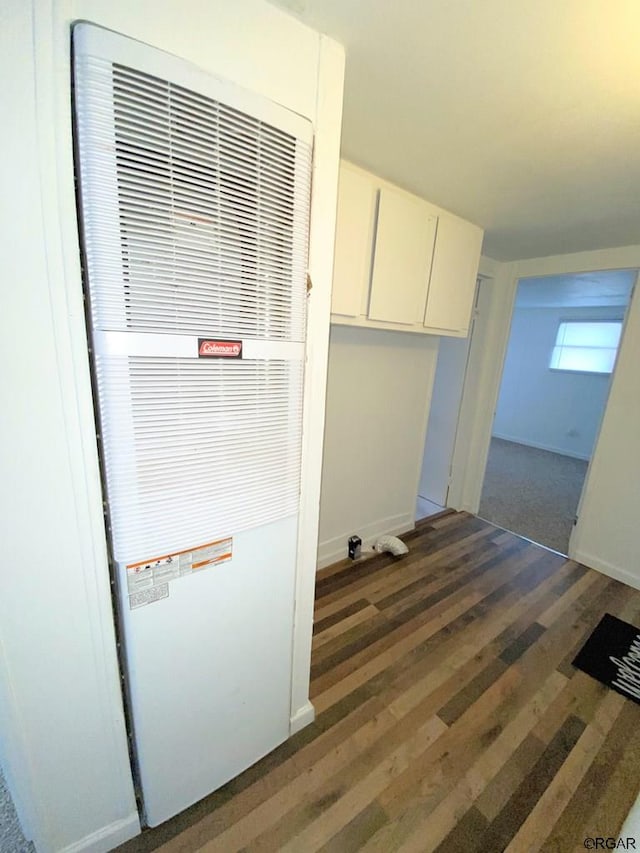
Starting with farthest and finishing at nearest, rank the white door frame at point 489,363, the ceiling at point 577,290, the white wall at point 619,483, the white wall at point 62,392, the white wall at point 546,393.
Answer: the white wall at point 546,393 < the ceiling at point 577,290 < the white door frame at point 489,363 < the white wall at point 619,483 < the white wall at point 62,392

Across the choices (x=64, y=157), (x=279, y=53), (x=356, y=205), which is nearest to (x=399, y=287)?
(x=356, y=205)

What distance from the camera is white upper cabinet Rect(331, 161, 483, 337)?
1.63m

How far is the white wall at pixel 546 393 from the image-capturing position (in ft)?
17.2

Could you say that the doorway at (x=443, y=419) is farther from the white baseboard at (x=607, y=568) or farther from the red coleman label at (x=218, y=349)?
the red coleman label at (x=218, y=349)

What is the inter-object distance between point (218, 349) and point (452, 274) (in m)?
1.89

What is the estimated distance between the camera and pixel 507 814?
1.17m

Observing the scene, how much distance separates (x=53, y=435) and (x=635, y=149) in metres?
2.20

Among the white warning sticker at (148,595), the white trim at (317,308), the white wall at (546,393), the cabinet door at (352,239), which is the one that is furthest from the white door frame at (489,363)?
the white warning sticker at (148,595)

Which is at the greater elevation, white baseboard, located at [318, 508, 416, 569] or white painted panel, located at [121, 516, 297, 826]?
white painted panel, located at [121, 516, 297, 826]

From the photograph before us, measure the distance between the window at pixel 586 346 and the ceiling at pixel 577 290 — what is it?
334 mm

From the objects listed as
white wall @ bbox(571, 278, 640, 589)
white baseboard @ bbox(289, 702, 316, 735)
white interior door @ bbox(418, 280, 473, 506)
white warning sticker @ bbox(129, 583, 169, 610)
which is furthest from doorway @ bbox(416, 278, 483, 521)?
white warning sticker @ bbox(129, 583, 169, 610)

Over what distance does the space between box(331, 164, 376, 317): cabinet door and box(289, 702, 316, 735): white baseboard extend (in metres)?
1.78

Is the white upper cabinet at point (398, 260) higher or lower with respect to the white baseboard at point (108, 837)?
higher

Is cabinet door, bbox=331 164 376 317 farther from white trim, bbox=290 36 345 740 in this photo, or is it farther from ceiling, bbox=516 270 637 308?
ceiling, bbox=516 270 637 308
